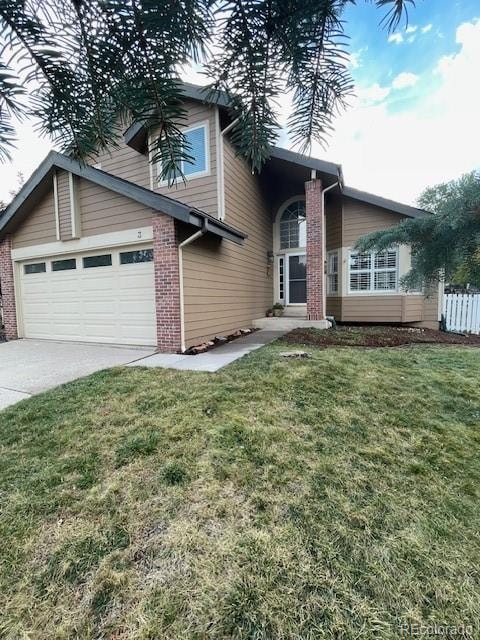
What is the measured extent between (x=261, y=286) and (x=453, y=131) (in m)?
8.93

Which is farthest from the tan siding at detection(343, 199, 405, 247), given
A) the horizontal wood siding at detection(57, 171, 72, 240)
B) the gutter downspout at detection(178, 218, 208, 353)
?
the horizontal wood siding at detection(57, 171, 72, 240)

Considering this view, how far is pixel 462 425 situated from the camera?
9.52 feet

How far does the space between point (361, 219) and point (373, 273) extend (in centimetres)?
170

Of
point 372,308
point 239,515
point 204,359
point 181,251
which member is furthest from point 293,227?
point 239,515

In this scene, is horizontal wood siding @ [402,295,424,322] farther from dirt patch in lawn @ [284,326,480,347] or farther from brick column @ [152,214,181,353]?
brick column @ [152,214,181,353]

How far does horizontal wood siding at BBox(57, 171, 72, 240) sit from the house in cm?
2

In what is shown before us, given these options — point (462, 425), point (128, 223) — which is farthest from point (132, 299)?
point (462, 425)

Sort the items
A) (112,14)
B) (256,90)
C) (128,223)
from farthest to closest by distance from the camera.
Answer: (128,223), (256,90), (112,14)

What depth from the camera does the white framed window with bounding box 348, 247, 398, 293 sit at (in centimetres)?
906

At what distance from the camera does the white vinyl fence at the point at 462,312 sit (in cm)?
911

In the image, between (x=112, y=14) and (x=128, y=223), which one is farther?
(x=128, y=223)

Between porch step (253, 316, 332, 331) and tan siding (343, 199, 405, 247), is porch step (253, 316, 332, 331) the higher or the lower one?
the lower one

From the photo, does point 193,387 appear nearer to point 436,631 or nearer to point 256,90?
point 436,631

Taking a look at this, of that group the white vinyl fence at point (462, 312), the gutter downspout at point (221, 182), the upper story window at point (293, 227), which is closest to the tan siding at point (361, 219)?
the upper story window at point (293, 227)
